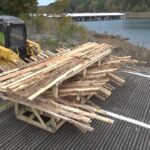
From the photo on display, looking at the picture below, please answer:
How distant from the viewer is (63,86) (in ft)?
23.4

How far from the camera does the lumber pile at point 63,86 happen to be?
5.95 metres

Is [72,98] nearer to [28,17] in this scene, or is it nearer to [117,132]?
[117,132]

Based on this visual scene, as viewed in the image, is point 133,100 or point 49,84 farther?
point 133,100

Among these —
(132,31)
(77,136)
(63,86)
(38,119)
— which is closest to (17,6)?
(63,86)

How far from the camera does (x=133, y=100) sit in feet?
27.8

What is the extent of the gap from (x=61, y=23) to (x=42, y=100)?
16.3 metres

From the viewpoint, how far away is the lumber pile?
5.95 metres

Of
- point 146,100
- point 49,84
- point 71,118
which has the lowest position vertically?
point 146,100

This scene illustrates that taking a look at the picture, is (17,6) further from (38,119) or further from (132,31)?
(132,31)

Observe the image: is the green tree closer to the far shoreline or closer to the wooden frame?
the wooden frame

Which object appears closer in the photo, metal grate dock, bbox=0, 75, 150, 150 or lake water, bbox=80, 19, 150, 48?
metal grate dock, bbox=0, 75, 150, 150

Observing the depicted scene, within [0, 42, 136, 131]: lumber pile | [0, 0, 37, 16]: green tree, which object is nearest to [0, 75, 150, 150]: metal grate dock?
[0, 42, 136, 131]: lumber pile

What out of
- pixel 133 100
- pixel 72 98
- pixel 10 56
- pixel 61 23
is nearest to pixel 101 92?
pixel 133 100

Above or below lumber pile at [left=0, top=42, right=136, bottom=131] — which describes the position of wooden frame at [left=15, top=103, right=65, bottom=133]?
below
